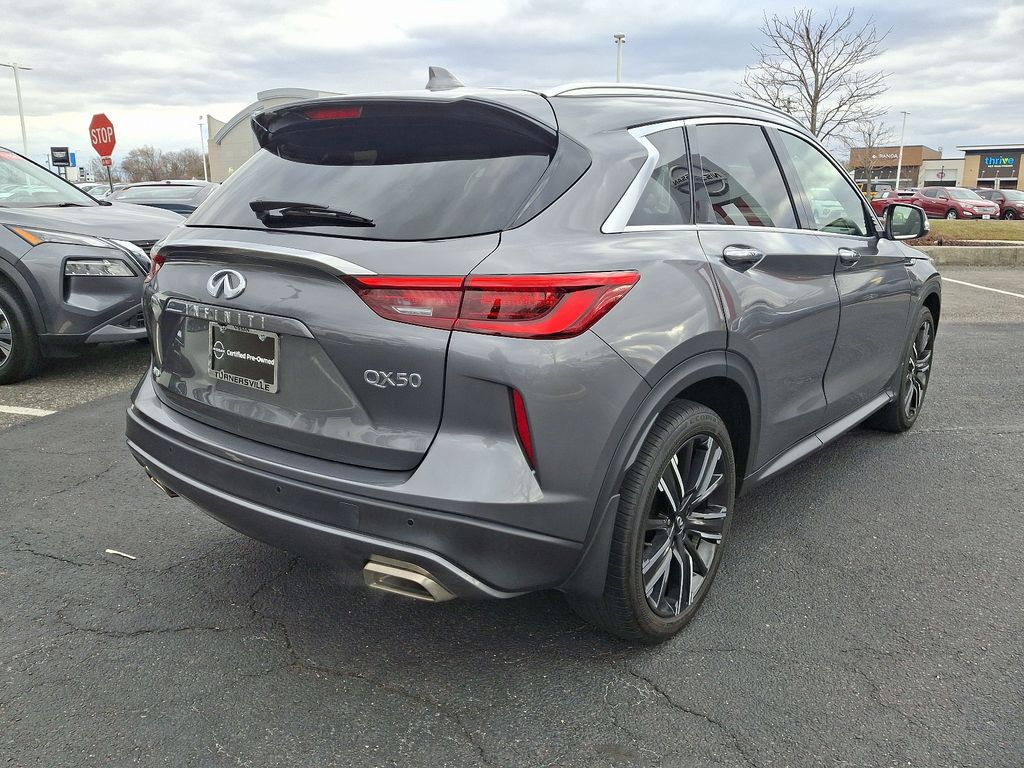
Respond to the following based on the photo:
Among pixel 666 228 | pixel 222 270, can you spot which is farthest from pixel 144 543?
pixel 666 228

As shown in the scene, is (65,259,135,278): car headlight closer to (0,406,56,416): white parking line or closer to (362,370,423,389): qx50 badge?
(0,406,56,416): white parking line

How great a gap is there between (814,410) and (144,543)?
2773 mm

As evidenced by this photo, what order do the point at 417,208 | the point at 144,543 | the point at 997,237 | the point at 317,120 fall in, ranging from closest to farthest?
the point at 417,208 → the point at 317,120 → the point at 144,543 → the point at 997,237

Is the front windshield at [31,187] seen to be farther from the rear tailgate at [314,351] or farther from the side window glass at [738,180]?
the side window glass at [738,180]

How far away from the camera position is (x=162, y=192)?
533 inches

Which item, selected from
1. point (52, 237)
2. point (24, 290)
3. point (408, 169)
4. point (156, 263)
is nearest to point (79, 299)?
point (24, 290)

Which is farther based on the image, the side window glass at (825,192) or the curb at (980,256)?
the curb at (980,256)

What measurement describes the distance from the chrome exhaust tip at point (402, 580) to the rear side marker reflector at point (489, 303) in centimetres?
62

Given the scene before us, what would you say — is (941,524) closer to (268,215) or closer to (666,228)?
(666,228)

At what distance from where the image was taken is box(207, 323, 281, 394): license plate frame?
7.65ft

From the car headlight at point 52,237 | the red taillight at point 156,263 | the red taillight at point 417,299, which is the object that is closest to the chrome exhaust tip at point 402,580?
the red taillight at point 417,299

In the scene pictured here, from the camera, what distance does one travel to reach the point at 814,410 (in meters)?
3.46

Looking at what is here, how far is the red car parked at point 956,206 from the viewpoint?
30.9 m

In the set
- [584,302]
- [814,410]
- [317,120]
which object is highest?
[317,120]
